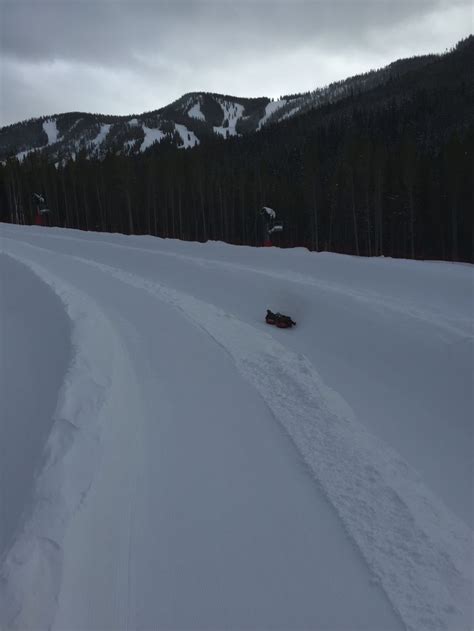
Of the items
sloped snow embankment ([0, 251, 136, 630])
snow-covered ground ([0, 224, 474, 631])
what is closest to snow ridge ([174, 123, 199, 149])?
snow-covered ground ([0, 224, 474, 631])

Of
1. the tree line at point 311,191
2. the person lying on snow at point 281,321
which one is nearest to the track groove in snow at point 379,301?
the person lying on snow at point 281,321

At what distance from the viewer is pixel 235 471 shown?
4.34 meters

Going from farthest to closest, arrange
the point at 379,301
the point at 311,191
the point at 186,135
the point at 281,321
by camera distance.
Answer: the point at 186,135, the point at 311,191, the point at 379,301, the point at 281,321

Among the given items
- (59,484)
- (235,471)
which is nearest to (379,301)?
(235,471)

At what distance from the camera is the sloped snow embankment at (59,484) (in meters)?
2.58

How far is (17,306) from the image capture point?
36.0ft

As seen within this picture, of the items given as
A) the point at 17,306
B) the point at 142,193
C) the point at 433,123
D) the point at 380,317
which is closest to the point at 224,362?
the point at 380,317

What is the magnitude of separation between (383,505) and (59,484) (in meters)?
3.07

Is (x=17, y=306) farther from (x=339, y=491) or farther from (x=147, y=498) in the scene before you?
(x=339, y=491)

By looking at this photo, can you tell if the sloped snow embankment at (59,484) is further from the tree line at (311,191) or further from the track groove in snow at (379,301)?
the tree line at (311,191)

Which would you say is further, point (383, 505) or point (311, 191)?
point (311, 191)

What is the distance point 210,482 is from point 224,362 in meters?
3.34

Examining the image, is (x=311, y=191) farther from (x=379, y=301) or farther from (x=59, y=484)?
(x=59, y=484)

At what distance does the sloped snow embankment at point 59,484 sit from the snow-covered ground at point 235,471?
0.05 ft
